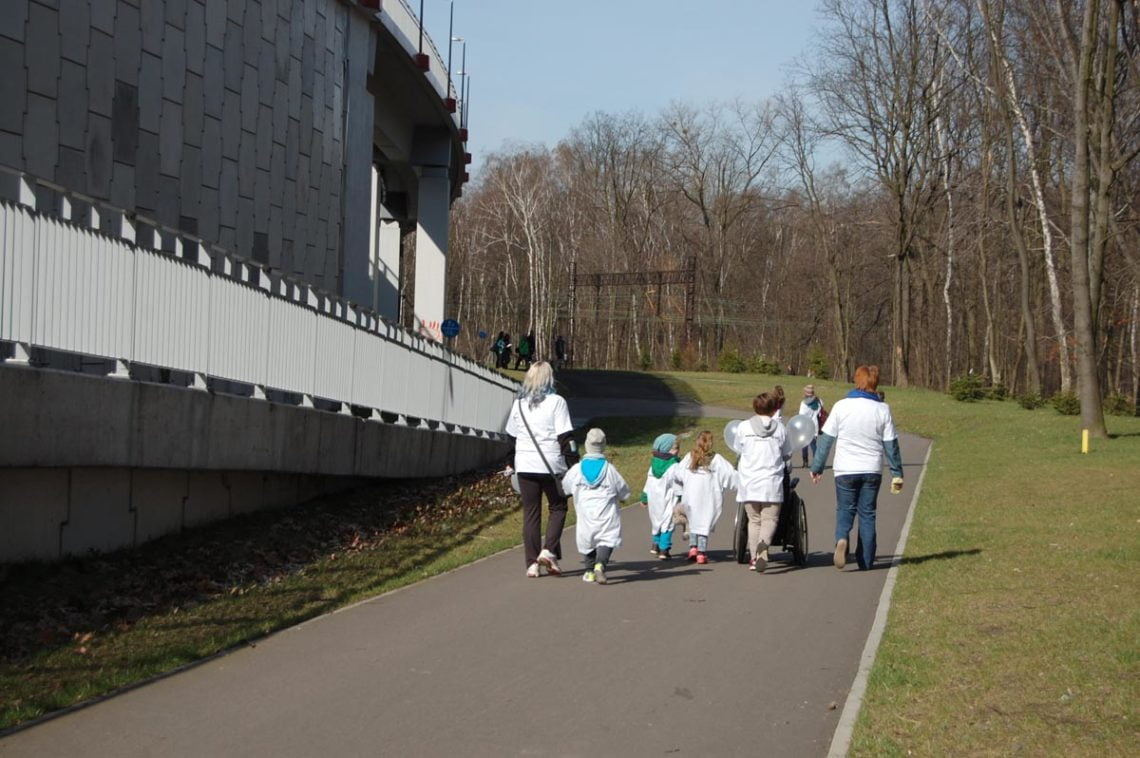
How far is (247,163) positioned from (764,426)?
11.8m

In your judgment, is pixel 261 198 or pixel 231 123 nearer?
pixel 231 123

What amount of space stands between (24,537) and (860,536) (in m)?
6.91

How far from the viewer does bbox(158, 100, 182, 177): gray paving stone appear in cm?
1808

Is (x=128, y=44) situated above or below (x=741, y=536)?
above

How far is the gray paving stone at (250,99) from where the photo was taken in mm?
21141

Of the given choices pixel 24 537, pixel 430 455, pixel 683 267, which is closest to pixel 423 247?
pixel 430 455

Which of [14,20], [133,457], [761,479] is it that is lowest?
[761,479]

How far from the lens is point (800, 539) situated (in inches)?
490

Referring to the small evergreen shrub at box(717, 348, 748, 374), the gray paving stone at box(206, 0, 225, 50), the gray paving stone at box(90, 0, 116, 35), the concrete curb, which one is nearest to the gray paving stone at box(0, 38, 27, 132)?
the gray paving stone at box(90, 0, 116, 35)

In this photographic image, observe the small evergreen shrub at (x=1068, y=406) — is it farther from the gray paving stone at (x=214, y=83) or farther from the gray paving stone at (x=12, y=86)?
the gray paving stone at (x=12, y=86)

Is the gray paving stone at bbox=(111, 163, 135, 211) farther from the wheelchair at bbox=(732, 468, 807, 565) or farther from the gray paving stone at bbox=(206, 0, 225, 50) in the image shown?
the wheelchair at bbox=(732, 468, 807, 565)

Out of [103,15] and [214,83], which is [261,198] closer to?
[214,83]

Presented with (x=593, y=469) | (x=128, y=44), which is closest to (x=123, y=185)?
(x=128, y=44)

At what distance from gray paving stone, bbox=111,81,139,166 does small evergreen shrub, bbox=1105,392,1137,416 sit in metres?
33.3
